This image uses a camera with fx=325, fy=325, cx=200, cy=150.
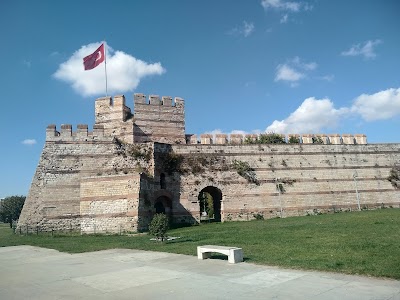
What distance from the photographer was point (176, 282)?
6758 mm

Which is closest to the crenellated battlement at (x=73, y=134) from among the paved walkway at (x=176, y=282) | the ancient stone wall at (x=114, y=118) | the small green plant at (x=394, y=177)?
the ancient stone wall at (x=114, y=118)

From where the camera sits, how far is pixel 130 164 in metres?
23.8

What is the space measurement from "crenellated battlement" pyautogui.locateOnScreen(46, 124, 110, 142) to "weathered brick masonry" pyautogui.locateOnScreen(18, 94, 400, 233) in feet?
0.23

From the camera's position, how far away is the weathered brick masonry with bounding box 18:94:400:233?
21.2 metres

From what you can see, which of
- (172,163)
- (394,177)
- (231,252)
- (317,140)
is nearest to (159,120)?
(172,163)

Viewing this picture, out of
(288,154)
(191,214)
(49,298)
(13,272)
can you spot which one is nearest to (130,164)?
(191,214)

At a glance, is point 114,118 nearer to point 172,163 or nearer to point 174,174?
point 172,163

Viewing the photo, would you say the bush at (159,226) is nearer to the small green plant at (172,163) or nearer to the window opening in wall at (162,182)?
the window opening in wall at (162,182)

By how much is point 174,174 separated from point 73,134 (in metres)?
8.09

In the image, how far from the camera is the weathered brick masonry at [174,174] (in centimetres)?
2123

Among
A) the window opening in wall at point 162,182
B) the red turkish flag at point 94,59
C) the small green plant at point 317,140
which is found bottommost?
the window opening in wall at point 162,182

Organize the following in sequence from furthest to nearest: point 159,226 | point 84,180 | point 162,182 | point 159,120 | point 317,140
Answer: point 317,140 < point 159,120 < point 162,182 < point 84,180 < point 159,226

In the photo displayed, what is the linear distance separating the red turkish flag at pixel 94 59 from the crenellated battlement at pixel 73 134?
527 centimetres

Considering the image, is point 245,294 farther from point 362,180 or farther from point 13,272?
point 362,180
